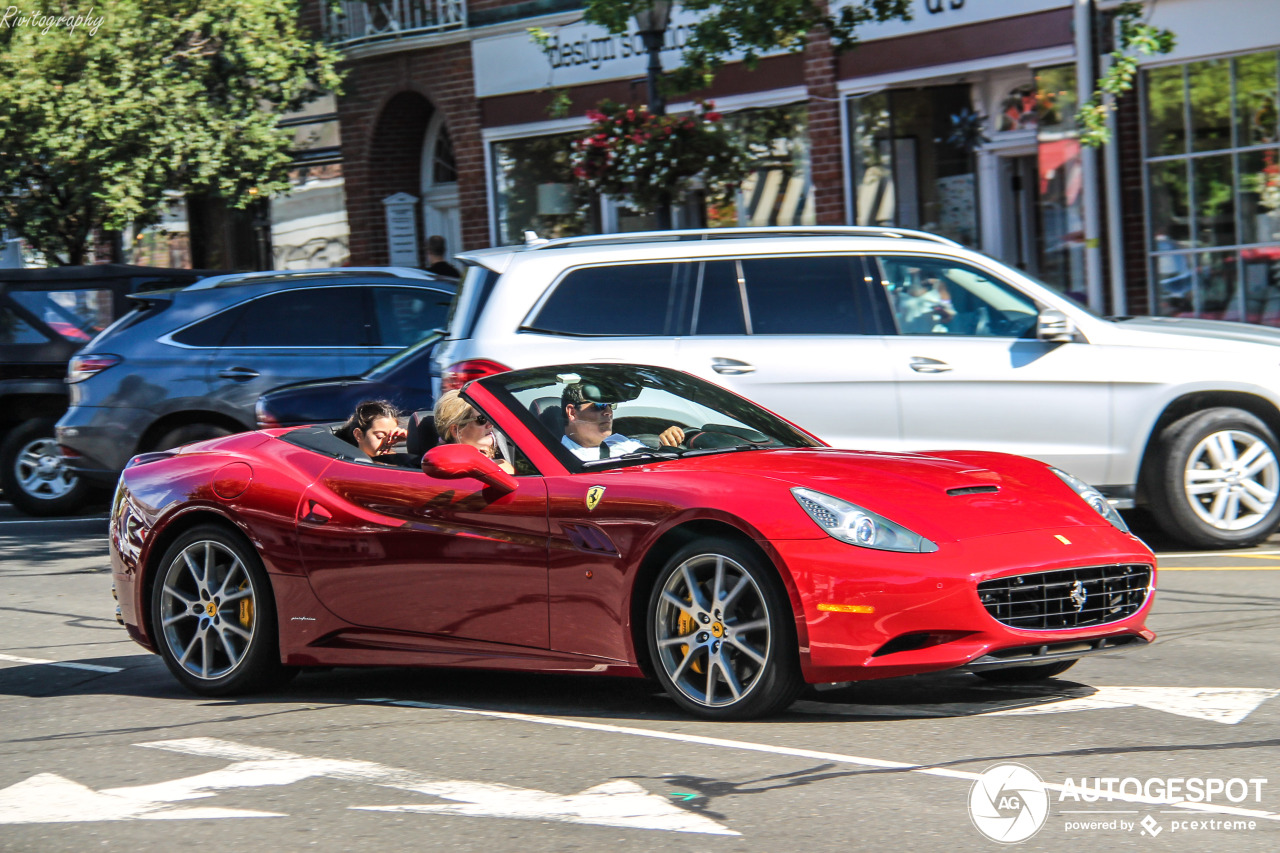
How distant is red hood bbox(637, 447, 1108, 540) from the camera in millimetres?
5527

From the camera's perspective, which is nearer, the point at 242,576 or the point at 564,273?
the point at 242,576

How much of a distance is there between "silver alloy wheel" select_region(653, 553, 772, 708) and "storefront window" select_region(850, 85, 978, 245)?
1260cm

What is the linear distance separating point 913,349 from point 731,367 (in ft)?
3.37

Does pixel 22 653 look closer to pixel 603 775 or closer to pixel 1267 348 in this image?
pixel 603 775

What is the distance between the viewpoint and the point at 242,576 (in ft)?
22.5

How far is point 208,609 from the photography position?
273 inches

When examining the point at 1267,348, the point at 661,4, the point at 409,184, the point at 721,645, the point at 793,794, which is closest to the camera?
the point at 793,794

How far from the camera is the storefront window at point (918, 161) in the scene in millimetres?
17547

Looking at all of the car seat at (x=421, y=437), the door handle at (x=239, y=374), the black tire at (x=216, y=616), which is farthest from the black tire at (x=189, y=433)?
the car seat at (x=421, y=437)

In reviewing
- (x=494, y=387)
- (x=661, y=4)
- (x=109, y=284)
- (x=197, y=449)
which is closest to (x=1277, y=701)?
(x=494, y=387)

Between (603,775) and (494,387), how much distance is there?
6.14 feet

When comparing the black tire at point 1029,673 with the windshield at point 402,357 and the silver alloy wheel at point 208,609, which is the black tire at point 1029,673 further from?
the windshield at point 402,357

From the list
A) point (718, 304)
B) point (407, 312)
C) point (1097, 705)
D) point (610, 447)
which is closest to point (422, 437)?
point (610, 447)

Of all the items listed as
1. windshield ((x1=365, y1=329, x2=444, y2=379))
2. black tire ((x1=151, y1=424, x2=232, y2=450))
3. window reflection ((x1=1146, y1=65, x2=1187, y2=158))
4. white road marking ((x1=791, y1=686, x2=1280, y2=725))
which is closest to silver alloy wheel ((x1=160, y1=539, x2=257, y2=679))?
white road marking ((x1=791, y1=686, x2=1280, y2=725))
